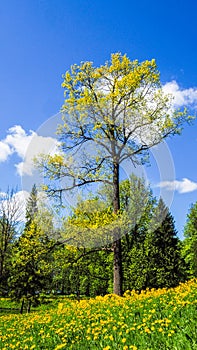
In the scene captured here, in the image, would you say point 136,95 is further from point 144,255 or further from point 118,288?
point 144,255

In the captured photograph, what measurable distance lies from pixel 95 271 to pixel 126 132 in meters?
19.2

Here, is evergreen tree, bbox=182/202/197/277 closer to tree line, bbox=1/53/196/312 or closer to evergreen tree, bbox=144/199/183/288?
evergreen tree, bbox=144/199/183/288

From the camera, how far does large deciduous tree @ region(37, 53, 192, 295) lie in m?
13.9

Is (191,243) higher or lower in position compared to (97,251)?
higher

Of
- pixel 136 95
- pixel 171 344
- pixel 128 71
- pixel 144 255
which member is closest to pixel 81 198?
pixel 136 95

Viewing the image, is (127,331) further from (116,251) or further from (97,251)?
(97,251)

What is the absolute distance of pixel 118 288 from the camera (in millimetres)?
13273

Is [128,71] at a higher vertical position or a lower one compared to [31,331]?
higher

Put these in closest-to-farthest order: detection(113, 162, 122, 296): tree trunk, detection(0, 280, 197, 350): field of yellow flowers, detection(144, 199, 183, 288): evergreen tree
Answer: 1. detection(0, 280, 197, 350): field of yellow flowers
2. detection(113, 162, 122, 296): tree trunk
3. detection(144, 199, 183, 288): evergreen tree

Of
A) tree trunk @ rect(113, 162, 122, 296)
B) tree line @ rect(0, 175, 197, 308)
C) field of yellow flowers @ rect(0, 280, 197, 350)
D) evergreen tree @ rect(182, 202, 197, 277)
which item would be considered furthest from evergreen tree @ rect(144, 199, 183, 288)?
field of yellow flowers @ rect(0, 280, 197, 350)

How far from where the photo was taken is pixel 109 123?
13852 mm

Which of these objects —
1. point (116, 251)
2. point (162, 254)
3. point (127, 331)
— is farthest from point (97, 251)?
point (127, 331)

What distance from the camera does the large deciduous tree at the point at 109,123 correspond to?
13930 millimetres

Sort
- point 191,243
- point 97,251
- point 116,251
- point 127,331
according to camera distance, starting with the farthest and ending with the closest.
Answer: point 191,243
point 97,251
point 116,251
point 127,331
